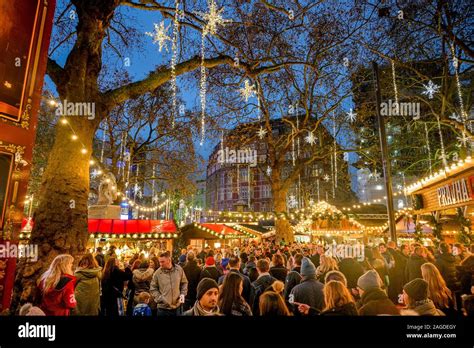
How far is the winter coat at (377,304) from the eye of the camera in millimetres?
2902

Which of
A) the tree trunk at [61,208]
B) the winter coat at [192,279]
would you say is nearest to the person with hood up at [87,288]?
the tree trunk at [61,208]

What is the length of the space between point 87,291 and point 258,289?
2.98 m

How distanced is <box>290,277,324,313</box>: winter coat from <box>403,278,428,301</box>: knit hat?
50.6 inches

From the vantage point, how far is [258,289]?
4.90 meters

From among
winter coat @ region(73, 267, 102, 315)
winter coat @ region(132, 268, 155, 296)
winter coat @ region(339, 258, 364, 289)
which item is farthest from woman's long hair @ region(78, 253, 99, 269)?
winter coat @ region(339, 258, 364, 289)

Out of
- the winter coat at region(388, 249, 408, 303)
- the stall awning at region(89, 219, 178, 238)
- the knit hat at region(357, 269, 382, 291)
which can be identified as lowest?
the winter coat at region(388, 249, 408, 303)

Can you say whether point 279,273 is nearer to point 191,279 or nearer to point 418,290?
point 191,279

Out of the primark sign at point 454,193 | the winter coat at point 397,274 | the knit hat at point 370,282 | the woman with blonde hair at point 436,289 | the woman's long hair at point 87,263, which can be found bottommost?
the winter coat at point 397,274

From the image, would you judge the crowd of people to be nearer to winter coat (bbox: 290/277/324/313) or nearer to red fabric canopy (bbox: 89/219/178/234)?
winter coat (bbox: 290/277/324/313)

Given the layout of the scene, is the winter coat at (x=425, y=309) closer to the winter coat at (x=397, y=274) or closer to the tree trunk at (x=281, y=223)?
the winter coat at (x=397, y=274)

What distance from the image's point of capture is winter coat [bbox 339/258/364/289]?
639cm

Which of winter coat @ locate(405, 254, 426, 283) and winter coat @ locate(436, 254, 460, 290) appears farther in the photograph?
winter coat @ locate(436, 254, 460, 290)

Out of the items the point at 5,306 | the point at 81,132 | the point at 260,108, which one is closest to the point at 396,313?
the point at 5,306

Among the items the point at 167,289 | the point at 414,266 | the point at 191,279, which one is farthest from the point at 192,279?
the point at 414,266
